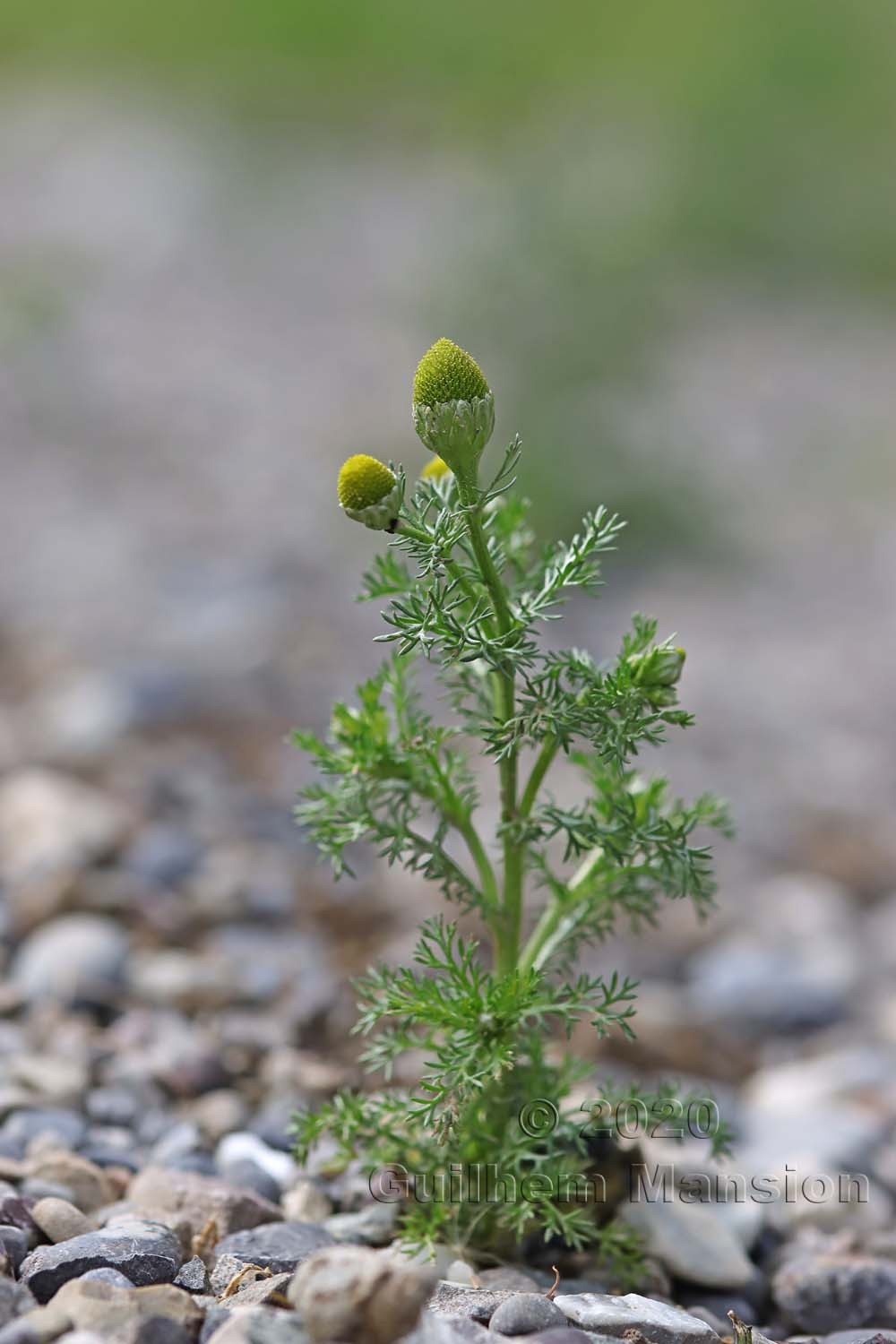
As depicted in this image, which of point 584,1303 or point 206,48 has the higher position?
point 206,48

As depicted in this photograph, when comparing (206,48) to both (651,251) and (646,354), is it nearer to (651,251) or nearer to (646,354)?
(651,251)

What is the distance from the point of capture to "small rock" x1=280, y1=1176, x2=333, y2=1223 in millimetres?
2094

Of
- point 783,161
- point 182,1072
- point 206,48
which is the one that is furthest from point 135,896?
point 206,48

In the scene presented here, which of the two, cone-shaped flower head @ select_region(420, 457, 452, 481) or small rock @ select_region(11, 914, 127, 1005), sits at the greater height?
cone-shaped flower head @ select_region(420, 457, 452, 481)

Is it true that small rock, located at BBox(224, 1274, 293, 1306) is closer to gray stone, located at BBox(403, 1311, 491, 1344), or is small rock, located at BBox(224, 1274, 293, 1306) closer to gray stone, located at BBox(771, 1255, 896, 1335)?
gray stone, located at BBox(403, 1311, 491, 1344)

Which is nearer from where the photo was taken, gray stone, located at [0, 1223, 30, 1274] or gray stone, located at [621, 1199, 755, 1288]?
gray stone, located at [0, 1223, 30, 1274]

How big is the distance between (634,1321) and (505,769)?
70 cm

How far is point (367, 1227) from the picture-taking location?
2041 mm

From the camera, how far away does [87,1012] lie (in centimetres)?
279

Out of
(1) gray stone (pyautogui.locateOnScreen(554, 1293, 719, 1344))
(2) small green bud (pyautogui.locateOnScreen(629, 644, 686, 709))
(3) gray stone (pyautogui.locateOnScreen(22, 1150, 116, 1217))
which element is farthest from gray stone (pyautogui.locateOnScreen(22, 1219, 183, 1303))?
(2) small green bud (pyautogui.locateOnScreen(629, 644, 686, 709))

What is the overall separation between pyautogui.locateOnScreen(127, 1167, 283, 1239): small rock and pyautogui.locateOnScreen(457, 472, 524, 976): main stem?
19.9 inches

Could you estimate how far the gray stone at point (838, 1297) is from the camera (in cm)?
209

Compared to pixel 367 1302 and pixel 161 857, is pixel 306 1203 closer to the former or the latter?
pixel 367 1302

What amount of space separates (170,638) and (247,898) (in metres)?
2.00
